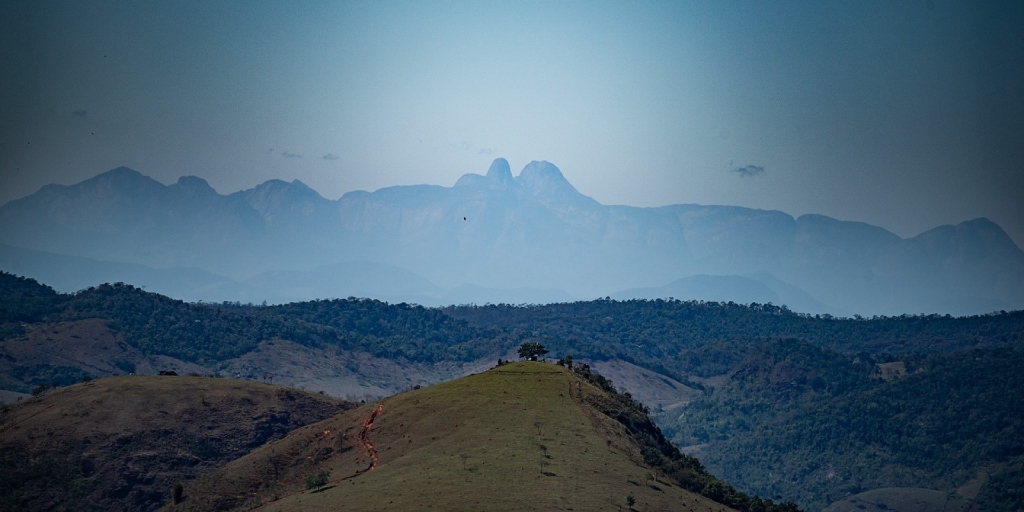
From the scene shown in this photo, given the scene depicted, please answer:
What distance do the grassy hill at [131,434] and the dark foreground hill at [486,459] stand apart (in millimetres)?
13198

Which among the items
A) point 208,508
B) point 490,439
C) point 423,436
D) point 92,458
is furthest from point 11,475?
point 490,439

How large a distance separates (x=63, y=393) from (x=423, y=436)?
6679 centimetres

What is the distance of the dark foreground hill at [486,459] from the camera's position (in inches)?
3029

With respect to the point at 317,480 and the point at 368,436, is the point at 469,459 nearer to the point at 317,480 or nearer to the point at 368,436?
the point at 317,480

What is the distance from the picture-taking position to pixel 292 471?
344 feet

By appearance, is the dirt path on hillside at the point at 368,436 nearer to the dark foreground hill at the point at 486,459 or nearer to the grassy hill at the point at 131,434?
the dark foreground hill at the point at 486,459

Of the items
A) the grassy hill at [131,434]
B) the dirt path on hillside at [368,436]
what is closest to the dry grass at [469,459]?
the dirt path on hillside at [368,436]

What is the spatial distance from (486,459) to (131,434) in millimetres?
63552

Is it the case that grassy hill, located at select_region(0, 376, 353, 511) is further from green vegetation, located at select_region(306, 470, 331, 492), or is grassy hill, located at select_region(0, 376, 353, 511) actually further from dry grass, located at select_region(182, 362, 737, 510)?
green vegetation, located at select_region(306, 470, 331, 492)

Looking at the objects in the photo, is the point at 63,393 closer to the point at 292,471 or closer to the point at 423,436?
the point at 292,471

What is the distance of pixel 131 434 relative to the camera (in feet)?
421

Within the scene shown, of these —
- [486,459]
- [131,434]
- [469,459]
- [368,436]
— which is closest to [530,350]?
[368,436]

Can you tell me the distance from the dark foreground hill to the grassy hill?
520 inches

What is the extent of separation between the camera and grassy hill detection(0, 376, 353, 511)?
382 ft
